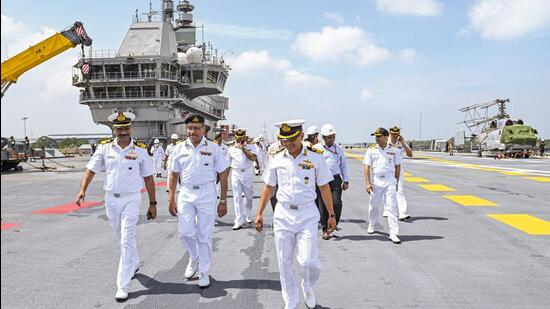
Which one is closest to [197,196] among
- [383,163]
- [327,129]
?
[327,129]

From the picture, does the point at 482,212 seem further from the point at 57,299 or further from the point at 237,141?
the point at 57,299

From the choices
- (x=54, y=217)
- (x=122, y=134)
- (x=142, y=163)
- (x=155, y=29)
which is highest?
(x=155, y=29)

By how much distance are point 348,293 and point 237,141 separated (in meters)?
4.87

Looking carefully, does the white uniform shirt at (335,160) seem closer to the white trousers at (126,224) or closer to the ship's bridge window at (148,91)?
the white trousers at (126,224)

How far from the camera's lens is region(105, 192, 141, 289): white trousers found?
13.7 feet

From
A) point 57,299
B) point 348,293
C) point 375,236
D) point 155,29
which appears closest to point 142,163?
point 57,299

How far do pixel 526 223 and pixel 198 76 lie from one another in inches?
1812

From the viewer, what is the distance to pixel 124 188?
437 cm

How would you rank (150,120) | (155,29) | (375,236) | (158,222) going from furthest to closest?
(155,29) < (150,120) < (158,222) < (375,236)

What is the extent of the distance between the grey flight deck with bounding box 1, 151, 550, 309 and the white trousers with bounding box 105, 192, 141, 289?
0.31 meters

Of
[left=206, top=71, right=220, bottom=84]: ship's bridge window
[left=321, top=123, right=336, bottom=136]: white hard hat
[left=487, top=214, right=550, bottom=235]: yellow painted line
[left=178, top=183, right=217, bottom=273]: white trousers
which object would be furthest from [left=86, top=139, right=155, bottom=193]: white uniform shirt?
[left=206, top=71, right=220, bottom=84]: ship's bridge window

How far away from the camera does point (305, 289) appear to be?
12.4 feet

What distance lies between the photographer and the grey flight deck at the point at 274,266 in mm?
3932

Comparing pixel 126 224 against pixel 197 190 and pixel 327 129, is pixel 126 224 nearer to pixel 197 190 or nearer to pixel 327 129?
pixel 197 190
